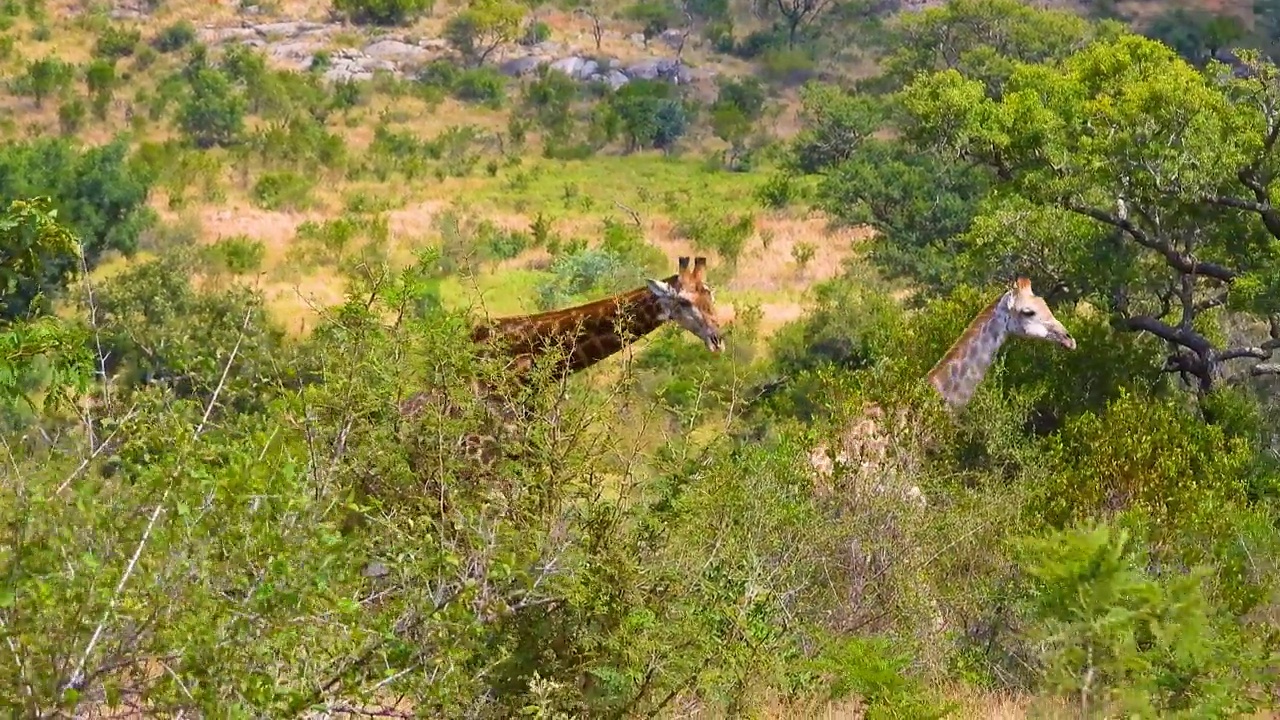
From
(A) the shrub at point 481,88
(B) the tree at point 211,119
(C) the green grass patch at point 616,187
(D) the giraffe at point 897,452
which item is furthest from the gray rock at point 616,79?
(D) the giraffe at point 897,452

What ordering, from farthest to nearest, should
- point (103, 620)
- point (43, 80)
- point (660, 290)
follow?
1. point (43, 80)
2. point (660, 290)
3. point (103, 620)

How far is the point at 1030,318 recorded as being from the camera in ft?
33.0

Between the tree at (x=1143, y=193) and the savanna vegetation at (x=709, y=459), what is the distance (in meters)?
0.04

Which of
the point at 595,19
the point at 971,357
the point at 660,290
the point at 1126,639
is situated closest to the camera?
the point at 1126,639

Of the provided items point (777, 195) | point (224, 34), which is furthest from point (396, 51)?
point (777, 195)

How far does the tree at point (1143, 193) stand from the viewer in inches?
394

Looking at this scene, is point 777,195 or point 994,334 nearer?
point 994,334

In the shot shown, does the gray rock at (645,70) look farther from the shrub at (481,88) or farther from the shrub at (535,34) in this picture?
the shrub at (481,88)

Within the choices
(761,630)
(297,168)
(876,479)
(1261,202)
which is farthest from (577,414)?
(297,168)

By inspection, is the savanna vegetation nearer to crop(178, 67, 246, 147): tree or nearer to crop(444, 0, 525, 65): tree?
crop(178, 67, 246, 147): tree

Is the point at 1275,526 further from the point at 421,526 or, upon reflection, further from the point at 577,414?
the point at 421,526

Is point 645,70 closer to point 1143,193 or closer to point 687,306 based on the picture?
point 1143,193

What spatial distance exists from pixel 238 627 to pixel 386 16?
4813cm

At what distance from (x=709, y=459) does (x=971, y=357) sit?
18.4ft
